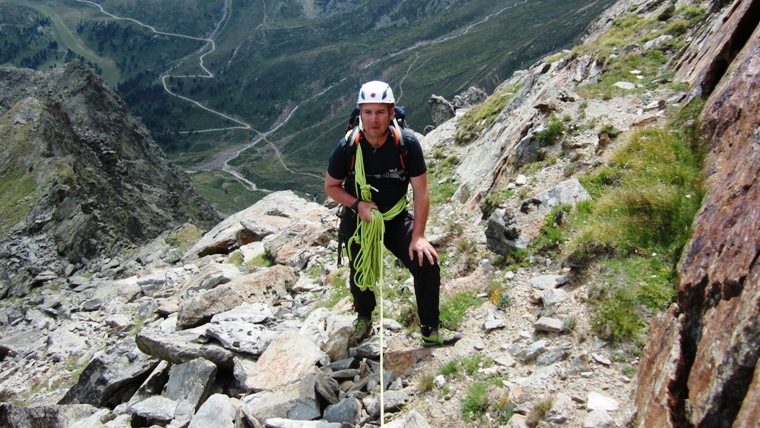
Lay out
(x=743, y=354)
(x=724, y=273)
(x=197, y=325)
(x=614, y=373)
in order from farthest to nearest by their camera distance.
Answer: (x=197, y=325), (x=614, y=373), (x=724, y=273), (x=743, y=354)

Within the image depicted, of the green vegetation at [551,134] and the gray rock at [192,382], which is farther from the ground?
the green vegetation at [551,134]

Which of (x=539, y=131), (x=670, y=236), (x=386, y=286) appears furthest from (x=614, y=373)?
(x=539, y=131)

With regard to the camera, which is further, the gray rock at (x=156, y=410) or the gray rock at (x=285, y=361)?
the gray rock at (x=285, y=361)

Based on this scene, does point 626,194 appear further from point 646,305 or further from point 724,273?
point 724,273

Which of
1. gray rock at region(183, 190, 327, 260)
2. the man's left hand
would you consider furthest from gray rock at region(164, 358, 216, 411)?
gray rock at region(183, 190, 327, 260)

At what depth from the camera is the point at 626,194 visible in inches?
338

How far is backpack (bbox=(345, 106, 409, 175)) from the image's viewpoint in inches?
279

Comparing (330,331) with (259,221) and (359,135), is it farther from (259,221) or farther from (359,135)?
(259,221)

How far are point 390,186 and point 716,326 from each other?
171 inches

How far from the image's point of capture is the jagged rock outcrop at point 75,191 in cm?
4566

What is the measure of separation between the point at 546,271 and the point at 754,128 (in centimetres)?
346

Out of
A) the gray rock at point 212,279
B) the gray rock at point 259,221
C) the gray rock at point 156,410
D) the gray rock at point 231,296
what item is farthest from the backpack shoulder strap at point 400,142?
the gray rock at point 259,221

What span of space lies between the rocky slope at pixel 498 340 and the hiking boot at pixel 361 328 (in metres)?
0.20

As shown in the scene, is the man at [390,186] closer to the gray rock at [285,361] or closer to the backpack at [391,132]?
the backpack at [391,132]
